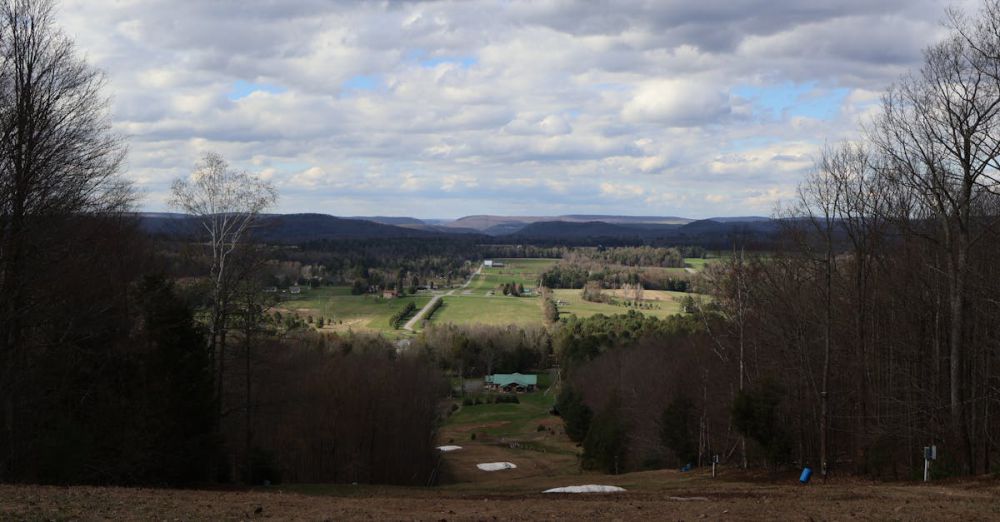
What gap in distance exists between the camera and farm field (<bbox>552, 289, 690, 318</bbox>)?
92500 mm

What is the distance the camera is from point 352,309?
86.9 metres

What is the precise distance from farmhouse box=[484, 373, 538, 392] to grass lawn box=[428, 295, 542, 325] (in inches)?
572

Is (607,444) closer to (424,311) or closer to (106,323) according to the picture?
(106,323)

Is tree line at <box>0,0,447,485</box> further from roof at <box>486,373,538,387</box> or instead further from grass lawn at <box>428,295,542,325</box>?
grass lawn at <box>428,295,542,325</box>

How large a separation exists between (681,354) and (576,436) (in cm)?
1268

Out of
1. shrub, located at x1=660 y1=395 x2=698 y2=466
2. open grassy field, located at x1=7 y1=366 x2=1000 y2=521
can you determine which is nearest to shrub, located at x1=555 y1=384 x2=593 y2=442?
shrub, located at x1=660 y1=395 x2=698 y2=466

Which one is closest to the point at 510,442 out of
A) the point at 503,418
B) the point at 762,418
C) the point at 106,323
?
the point at 503,418

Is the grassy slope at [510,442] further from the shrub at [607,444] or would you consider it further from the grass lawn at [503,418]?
the shrub at [607,444]

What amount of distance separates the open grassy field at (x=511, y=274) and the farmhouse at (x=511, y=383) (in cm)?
4360

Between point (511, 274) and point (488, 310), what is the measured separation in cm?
4798

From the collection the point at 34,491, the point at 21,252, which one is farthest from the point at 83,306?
the point at 34,491

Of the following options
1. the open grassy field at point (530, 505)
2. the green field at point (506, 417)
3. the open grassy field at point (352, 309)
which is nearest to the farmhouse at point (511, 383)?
the green field at point (506, 417)

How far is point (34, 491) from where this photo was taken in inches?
490

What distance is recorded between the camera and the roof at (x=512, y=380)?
77.7 meters
